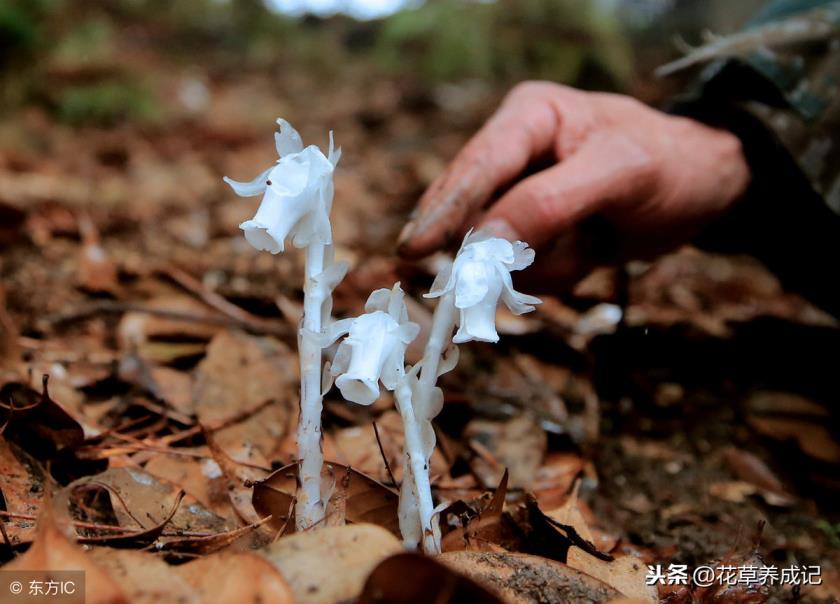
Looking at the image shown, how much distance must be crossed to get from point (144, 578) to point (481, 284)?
60cm

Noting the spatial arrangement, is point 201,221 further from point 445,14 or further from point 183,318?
point 445,14

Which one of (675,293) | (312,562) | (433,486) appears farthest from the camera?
(675,293)

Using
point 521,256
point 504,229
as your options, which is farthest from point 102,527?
point 504,229

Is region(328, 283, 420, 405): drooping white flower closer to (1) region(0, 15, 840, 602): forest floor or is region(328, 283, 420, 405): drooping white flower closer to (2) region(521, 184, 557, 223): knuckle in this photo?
(1) region(0, 15, 840, 602): forest floor

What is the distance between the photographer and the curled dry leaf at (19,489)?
1.12m

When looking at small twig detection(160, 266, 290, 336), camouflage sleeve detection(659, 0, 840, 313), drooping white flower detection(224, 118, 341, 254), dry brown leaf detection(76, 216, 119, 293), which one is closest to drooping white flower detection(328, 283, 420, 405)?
drooping white flower detection(224, 118, 341, 254)

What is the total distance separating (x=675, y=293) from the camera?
3020mm

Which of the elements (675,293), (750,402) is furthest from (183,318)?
(675,293)

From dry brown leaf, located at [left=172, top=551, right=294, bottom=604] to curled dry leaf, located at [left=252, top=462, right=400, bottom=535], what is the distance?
0.29 meters

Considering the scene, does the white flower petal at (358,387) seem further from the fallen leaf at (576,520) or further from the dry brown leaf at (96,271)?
the dry brown leaf at (96,271)

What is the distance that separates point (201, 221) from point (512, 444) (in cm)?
211

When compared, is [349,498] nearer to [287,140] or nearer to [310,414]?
[310,414]

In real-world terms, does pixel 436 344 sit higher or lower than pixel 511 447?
higher

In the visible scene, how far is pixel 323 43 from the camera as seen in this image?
6992mm
